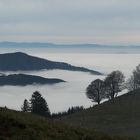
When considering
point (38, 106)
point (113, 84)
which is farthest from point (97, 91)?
point (38, 106)

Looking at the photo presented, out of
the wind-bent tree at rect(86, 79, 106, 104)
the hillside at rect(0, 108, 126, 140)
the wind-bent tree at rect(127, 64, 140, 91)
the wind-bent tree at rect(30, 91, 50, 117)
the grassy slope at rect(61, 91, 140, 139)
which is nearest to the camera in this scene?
the hillside at rect(0, 108, 126, 140)

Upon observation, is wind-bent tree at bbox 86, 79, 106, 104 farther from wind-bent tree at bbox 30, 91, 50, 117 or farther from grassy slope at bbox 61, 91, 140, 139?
wind-bent tree at bbox 30, 91, 50, 117

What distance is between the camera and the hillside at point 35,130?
18109 millimetres

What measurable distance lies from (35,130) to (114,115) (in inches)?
2390

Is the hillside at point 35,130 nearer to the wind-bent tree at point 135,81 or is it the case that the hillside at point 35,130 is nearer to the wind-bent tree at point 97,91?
the wind-bent tree at point 97,91

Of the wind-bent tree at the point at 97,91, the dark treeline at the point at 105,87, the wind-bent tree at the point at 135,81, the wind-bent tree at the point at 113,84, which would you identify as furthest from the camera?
the wind-bent tree at the point at 135,81

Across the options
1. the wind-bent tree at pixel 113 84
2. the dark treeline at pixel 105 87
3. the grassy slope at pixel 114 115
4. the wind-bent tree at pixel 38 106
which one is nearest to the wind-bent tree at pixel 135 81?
the dark treeline at pixel 105 87

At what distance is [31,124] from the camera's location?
19375mm

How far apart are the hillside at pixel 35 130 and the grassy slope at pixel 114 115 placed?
39168 mm

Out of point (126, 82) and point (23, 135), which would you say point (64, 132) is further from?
point (126, 82)

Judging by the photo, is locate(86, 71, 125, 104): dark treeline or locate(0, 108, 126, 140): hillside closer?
locate(0, 108, 126, 140): hillside

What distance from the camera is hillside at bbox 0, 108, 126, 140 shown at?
18.1 meters

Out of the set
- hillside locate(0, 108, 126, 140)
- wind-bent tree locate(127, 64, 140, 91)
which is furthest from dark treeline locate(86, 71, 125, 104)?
hillside locate(0, 108, 126, 140)

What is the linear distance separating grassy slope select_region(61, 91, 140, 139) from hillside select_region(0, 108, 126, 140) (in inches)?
1542
